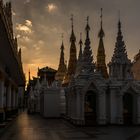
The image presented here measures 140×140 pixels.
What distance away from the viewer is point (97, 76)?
3559cm

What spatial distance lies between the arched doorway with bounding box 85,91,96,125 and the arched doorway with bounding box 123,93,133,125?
304 cm

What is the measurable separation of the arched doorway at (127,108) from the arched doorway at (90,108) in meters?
3.04

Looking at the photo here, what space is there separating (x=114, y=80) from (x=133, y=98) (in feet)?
8.39

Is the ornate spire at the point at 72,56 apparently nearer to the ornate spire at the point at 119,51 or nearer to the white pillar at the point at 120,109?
the ornate spire at the point at 119,51

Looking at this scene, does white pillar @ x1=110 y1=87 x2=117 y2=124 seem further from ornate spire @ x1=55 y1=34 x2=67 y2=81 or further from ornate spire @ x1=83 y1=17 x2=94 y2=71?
ornate spire @ x1=55 y1=34 x2=67 y2=81

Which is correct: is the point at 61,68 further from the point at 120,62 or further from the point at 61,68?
the point at 120,62

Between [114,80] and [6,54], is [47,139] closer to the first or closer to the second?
[6,54]

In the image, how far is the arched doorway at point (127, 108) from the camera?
117 ft

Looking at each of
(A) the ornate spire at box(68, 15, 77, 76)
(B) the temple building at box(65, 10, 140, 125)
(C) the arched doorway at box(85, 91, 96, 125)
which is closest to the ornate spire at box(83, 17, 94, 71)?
(B) the temple building at box(65, 10, 140, 125)

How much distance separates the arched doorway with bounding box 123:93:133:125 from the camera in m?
35.7

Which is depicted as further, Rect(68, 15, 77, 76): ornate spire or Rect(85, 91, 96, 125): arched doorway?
Rect(68, 15, 77, 76): ornate spire

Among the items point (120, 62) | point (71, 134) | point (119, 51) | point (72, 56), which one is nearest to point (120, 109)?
point (120, 62)

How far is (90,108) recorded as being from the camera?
35.5 m

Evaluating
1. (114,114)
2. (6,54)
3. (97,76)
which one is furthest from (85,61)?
(6,54)
